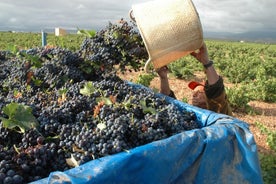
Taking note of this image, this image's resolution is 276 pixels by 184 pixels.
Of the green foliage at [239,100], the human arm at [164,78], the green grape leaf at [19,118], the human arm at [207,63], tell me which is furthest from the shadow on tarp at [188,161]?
the green foliage at [239,100]

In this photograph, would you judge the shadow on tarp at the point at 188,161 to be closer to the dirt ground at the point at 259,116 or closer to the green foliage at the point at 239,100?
the dirt ground at the point at 259,116

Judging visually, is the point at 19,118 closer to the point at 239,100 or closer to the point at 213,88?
the point at 213,88

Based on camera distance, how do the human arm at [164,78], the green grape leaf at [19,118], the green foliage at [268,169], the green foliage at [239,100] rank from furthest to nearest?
the green foliage at [239,100]
the green foliage at [268,169]
the human arm at [164,78]
the green grape leaf at [19,118]

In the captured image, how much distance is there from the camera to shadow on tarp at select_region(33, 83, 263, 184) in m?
1.39

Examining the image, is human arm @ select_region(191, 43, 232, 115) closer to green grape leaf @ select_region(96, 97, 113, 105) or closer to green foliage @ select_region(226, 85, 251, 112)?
green grape leaf @ select_region(96, 97, 113, 105)

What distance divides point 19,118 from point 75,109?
0.38 meters

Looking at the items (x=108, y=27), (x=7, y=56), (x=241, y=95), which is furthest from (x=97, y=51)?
(x=241, y=95)

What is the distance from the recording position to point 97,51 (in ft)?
8.70

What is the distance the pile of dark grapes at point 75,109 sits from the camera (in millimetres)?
1526

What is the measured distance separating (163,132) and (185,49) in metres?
0.71

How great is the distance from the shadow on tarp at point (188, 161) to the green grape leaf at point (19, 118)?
458mm

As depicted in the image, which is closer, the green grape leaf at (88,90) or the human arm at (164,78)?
the green grape leaf at (88,90)

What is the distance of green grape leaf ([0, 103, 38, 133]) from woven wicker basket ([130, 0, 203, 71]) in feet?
3.04

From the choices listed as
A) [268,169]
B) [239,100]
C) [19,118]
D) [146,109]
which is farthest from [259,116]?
[19,118]
